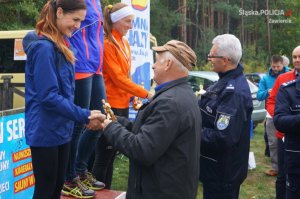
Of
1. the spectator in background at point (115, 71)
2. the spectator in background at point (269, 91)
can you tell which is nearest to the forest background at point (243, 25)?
the spectator in background at point (269, 91)

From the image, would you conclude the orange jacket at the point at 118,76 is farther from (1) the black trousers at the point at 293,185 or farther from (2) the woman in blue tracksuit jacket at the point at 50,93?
(1) the black trousers at the point at 293,185

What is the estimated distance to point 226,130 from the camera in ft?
10.4

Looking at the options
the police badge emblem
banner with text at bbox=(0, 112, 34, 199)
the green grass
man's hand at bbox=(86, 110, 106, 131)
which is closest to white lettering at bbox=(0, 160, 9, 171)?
banner with text at bbox=(0, 112, 34, 199)

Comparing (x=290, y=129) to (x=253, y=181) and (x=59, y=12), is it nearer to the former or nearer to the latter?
(x=59, y=12)

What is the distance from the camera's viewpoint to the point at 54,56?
2.68 m

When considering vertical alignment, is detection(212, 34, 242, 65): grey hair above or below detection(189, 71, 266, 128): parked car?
above

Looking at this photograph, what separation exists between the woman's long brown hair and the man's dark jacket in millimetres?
622

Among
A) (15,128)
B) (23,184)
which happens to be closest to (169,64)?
(15,128)

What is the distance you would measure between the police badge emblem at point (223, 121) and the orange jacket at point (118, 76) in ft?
2.94

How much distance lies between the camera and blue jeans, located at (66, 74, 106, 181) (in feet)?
11.1

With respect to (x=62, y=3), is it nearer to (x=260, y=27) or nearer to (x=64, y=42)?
(x=64, y=42)

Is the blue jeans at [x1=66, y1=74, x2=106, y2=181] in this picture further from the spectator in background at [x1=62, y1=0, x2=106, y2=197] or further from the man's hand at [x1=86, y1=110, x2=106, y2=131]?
the man's hand at [x1=86, y1=110, x2=106, y2=131]

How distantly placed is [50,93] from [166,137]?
2.61 feet

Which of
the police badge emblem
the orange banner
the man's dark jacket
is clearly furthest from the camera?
the orange banner
